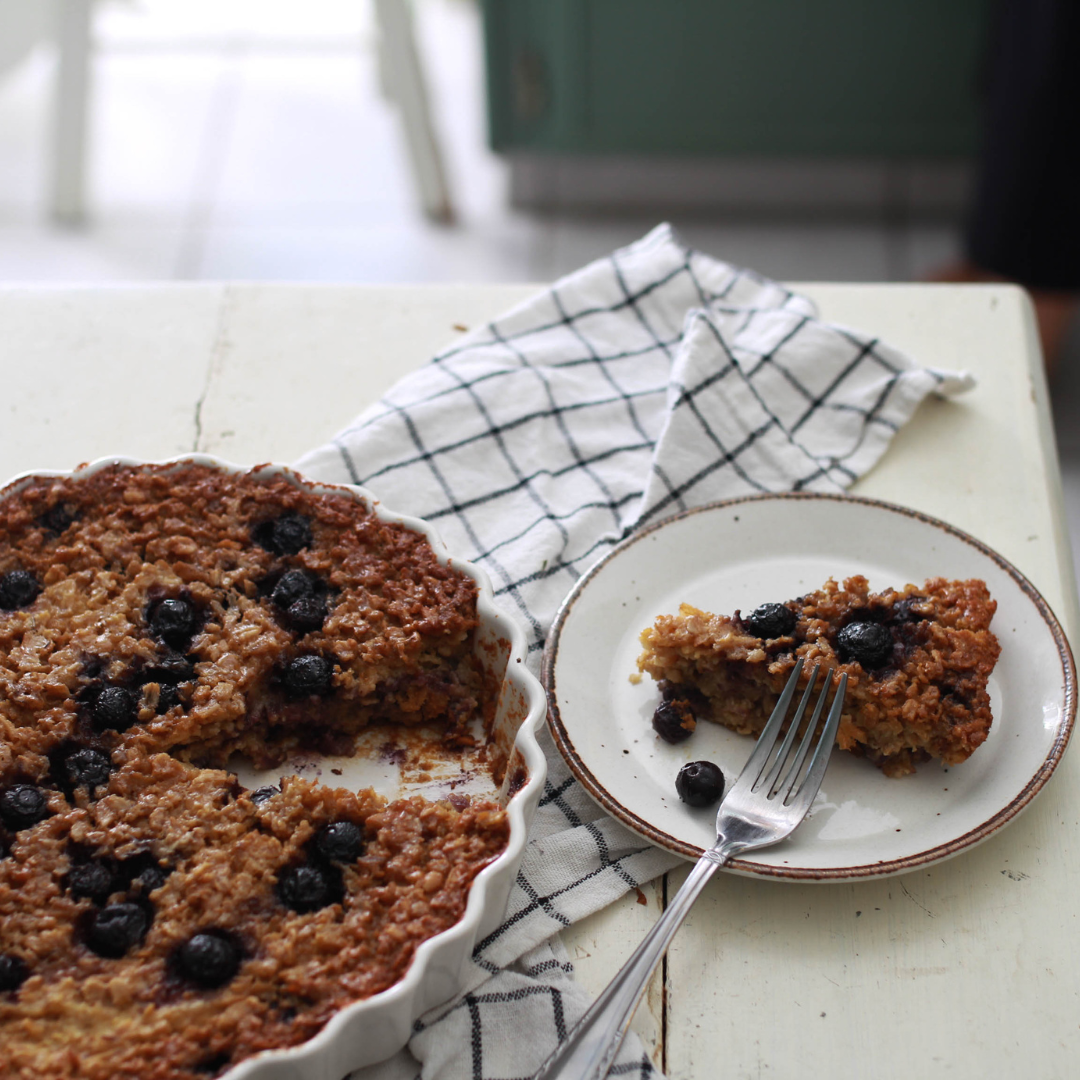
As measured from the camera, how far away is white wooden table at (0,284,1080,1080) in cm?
157

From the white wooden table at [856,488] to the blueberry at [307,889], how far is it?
0.37m

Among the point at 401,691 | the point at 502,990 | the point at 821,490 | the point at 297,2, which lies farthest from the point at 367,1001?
the point at 297,2

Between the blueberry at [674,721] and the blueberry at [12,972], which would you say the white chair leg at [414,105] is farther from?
the blueberry at [12,972]

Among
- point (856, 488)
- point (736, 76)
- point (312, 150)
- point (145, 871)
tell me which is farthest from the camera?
point (312, 150)

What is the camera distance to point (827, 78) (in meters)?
4.75

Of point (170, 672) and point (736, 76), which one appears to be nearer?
point (170, 672)

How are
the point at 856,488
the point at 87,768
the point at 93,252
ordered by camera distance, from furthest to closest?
the point at 93,252 < the point at 856,488 < the point at 87,768

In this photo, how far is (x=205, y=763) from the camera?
1.80 m

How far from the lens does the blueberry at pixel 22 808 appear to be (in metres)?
1.58

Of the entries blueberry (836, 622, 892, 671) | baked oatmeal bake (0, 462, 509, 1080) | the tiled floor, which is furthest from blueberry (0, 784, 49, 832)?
the tiled floor

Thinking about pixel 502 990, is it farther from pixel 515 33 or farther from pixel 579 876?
pixel 515 33

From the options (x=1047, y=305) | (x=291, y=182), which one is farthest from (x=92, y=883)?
(x=291, y=182)

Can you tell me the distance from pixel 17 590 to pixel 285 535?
0.41m

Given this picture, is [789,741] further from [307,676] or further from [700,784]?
[307,676]
